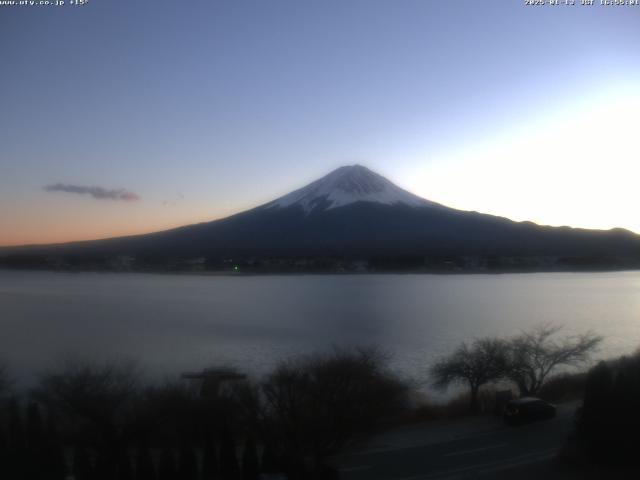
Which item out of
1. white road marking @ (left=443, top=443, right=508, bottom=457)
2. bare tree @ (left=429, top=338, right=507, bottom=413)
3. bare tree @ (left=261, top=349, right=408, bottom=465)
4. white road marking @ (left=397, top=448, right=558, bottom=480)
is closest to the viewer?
white road marking @ (left=397, top=448, right=558, bottom=480)

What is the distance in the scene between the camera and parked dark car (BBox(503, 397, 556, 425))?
5.58 metres

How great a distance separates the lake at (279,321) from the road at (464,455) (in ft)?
11.1

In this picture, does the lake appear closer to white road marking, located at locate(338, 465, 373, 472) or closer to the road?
the road

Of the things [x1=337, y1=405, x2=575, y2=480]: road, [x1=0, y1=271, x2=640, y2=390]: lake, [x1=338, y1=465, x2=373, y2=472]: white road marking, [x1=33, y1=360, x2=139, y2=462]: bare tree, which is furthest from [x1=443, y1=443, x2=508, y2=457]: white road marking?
[x1=0, y1=271, x2=640, y2=390]: lake

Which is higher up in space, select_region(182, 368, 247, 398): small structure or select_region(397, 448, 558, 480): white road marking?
select_region(182, 368, 247, 398): small structure

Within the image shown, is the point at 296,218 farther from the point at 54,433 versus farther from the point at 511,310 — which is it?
the point at 54,433

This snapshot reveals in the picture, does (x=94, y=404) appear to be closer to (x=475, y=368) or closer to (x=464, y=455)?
(x=464, y=455)

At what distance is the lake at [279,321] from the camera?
35.2ft

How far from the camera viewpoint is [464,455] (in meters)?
4.66

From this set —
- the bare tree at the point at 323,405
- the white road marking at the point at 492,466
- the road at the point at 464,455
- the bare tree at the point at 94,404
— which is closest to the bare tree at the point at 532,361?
the road at the point at 464,455

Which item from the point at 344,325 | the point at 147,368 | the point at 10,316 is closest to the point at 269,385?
the point at 147,368

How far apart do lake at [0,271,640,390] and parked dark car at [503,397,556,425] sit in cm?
296

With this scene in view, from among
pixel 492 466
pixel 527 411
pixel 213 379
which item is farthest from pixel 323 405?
pixel 213 379

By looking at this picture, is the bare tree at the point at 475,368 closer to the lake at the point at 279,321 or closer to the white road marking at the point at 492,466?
the lake at the point at 279,321
